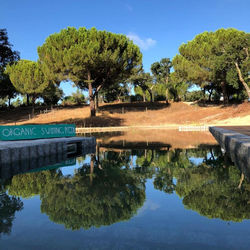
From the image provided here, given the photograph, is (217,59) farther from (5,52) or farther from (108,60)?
(5,52)

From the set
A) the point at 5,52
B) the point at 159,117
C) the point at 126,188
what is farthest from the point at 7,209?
the point at 159,117

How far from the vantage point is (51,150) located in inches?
535

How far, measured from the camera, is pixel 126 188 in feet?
25.6

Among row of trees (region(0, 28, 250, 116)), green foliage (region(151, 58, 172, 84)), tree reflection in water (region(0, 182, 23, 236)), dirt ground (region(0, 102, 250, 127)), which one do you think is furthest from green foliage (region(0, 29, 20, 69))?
green foliage (region(151, 58, 172, 84))

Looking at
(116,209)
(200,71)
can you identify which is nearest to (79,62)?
(200,71)

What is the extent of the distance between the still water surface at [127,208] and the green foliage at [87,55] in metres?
33.2

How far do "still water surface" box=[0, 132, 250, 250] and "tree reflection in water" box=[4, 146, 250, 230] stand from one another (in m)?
0.02

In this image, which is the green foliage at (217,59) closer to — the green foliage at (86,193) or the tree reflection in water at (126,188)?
the tree reflection in water at (126,188)

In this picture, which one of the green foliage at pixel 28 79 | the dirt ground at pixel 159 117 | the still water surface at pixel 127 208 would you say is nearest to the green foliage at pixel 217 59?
the dirt ground at pixel 159 117

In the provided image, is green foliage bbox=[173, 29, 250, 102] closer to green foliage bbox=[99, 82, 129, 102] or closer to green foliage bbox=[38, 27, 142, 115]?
green foliage bbox=[38, 27, 142, 115]

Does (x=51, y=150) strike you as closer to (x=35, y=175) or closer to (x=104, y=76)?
(x=35, y=175)

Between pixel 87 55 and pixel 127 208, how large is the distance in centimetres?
3726

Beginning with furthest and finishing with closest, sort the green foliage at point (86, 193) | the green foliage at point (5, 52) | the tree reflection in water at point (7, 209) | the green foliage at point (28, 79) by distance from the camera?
the green foliage at point (28, 79) < the green foliage at point (5, 52) < the green foliage at point (86, 193) < the tree reflection in water at point (7, 209)

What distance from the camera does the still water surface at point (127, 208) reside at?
4348 millimetres
